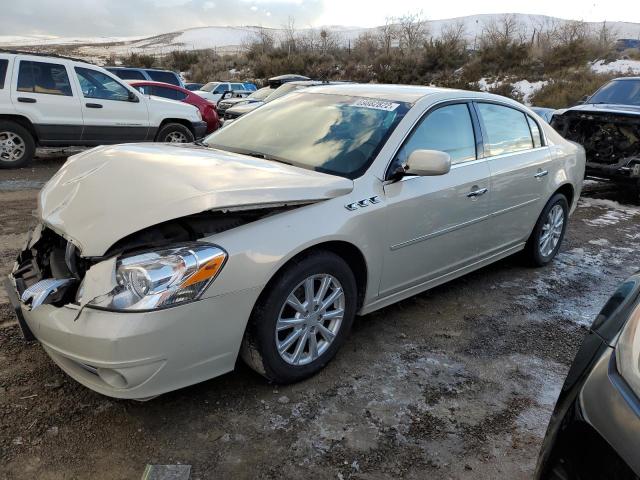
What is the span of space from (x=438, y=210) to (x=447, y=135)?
0.59 m

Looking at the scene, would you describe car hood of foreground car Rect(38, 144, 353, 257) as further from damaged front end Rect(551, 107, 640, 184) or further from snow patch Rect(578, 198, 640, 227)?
damaged front end Rect(551, 107, 640, 184)

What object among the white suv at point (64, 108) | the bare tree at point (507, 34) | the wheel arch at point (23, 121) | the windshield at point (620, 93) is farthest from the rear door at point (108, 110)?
the bare tree at point (507, 34)

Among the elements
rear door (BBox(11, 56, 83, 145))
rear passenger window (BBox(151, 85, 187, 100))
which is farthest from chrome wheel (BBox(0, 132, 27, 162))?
rear passenger window (BBox(151, 85, 187, 100))

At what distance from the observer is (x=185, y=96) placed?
40.1 feet

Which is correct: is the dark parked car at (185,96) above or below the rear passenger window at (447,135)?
below

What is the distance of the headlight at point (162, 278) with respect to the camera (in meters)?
2.28

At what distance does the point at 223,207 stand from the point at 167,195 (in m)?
0.29

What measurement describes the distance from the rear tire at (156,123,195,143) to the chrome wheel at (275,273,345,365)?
7651mm

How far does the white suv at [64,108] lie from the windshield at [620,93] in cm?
765

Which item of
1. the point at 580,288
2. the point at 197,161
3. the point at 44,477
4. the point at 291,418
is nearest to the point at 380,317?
the point at 291,418

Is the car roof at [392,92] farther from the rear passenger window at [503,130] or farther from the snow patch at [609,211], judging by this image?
the snow patch at [609,211]

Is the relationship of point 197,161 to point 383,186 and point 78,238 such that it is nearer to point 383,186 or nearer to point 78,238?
point 78,238

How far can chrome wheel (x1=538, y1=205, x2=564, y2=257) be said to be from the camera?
4895 mm

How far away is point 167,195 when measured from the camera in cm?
254
